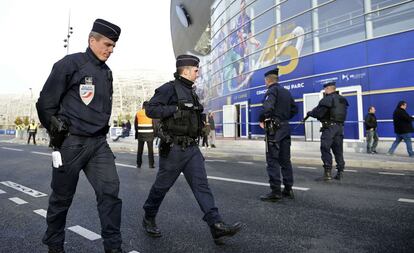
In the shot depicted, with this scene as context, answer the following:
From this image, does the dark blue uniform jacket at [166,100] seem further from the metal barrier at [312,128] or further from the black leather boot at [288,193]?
the metal barrier at [312,128]

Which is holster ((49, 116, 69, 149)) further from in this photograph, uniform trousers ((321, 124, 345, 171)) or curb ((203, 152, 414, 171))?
curb ((203, 152, 414, 171))

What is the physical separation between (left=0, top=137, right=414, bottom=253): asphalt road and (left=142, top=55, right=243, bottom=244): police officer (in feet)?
1.34

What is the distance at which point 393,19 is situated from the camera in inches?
538

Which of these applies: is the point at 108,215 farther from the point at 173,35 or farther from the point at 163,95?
the point at 173,35

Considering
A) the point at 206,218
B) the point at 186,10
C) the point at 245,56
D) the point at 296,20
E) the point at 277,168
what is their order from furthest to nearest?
the point at 186,10, the point at 245,56, the point at 296,20, the point at 277,168, the point at 206,218

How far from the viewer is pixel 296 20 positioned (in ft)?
57.6

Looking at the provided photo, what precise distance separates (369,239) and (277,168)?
1.85 m

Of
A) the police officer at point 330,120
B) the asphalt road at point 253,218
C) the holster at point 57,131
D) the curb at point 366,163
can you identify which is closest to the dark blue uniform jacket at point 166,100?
the holster at point 57,131

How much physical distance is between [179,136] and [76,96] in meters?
1.08

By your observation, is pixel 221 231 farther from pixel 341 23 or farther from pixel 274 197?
pixel 341 23

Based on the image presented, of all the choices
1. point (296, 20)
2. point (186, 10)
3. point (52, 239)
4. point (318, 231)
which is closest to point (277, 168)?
point (318, 231)

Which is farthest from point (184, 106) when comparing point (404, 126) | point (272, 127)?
point (404, 126)

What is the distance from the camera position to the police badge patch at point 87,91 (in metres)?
2.56

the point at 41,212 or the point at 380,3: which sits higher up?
the point at 380,3
